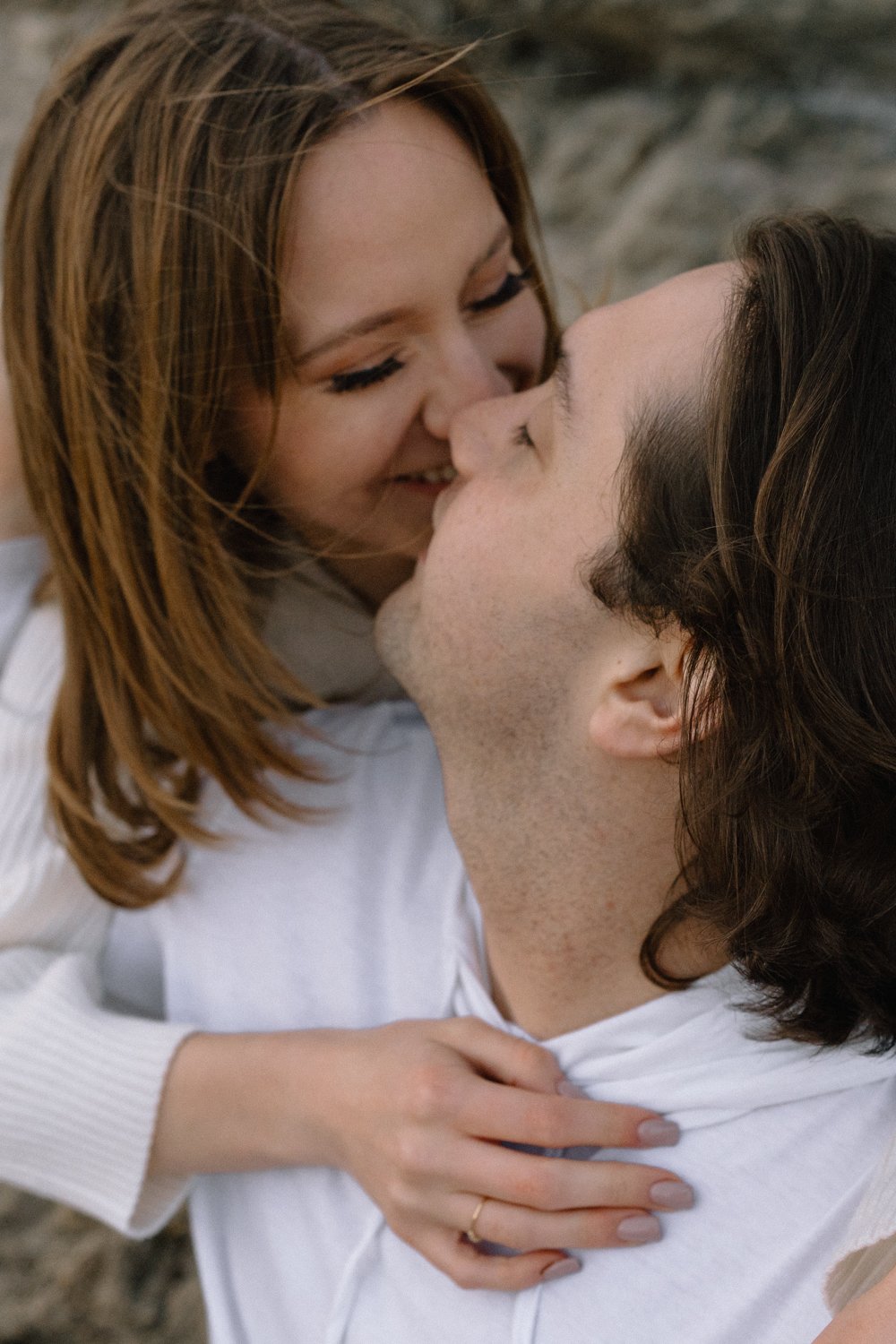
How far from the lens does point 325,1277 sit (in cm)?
177

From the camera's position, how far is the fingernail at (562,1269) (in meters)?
1.54

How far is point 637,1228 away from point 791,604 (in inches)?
28.9

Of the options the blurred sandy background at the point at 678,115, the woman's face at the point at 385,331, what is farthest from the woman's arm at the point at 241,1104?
the blurred sandy background at the point at 678,115

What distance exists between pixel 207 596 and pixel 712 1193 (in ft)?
3.51

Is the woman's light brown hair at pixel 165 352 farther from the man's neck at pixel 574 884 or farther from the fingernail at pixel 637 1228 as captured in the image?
the fingernail at pixel 637 1228

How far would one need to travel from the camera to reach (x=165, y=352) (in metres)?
1.81

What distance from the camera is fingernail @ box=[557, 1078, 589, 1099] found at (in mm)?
1617

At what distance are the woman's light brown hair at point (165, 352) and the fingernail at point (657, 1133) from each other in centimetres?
74

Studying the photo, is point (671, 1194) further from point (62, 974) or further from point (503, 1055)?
point (62, 974)

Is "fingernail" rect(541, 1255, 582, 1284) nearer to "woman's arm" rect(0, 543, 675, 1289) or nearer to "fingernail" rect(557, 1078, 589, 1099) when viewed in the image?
"woman's arm" rect(0, 543, 675, 1289)

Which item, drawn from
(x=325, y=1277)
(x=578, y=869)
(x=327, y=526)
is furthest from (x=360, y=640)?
(x=325, y=1277)

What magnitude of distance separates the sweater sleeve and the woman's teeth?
0.71 metres

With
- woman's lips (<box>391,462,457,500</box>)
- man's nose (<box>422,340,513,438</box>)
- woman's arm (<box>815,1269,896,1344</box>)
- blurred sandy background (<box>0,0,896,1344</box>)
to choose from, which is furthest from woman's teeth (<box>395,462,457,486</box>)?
Result: woman's arm (<box>815,1269,896,1344</box>)

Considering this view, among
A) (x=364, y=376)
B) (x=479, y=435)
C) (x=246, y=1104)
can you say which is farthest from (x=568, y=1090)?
(x=364, y=376)
